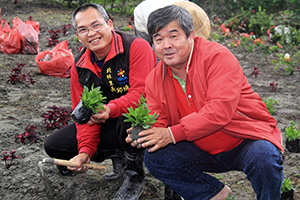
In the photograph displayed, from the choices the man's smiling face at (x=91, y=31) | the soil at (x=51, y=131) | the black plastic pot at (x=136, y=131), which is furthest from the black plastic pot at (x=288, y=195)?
the man's smiling face at (x=91, y=31)

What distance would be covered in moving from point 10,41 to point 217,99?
17.2 ft

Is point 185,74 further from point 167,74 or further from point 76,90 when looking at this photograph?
point 76,90

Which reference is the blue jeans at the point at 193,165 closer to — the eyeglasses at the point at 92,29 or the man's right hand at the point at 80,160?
the man's right hand at the point at 80,160

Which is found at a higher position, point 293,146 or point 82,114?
point 82,114

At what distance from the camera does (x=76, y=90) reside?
9.34 feet

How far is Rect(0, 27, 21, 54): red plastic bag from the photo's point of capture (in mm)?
6040

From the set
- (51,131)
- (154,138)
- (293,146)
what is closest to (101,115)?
(154,138)

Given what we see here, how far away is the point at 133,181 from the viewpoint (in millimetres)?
2604

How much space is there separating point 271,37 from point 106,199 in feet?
20.2

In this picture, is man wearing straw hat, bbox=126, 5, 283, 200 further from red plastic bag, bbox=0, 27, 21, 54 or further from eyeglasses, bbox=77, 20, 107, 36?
red plastic bag, bbox=0, 27, 21, 54

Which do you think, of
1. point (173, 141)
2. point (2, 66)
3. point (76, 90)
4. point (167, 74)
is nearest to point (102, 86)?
point (76, 90)

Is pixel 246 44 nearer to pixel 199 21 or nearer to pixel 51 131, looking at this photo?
pixel 199 21

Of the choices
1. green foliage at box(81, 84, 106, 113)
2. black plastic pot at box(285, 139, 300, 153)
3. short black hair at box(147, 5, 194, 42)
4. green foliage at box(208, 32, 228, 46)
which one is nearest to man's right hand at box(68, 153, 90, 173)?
green foliage at box(81, 84, 106, 113)

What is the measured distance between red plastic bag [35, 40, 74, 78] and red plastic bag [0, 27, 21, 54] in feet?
3.05
